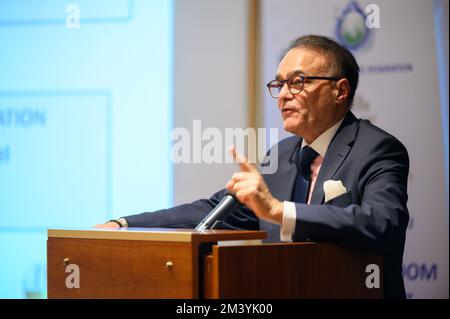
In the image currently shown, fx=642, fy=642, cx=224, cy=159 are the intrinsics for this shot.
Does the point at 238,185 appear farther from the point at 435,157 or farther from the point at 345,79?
the point at 435,157

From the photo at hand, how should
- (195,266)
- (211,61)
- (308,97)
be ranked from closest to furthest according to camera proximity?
(195,266), (308,97), (211,61)

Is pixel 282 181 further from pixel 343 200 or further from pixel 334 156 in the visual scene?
pixel 343 200

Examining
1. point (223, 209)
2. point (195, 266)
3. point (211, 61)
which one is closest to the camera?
point (195, 266)

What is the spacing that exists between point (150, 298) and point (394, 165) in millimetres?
1001

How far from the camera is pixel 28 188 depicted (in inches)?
174

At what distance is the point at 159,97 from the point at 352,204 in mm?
2392

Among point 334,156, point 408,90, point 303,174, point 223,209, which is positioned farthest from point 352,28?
point 223,209

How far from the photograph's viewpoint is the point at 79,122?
14.4ft

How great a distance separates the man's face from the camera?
2.64 metres

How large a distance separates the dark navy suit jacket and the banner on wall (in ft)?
5.09

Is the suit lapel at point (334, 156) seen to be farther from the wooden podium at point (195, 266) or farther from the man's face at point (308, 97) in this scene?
the wooden podium at point (195, 266)

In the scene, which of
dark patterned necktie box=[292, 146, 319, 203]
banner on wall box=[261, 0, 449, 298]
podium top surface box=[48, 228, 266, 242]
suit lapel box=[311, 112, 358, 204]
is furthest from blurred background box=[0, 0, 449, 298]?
podium top surface box=[48, 228, 266, 242]

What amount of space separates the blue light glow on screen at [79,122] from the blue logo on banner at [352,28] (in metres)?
1.18

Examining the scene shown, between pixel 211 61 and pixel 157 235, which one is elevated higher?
pixel 211 61
